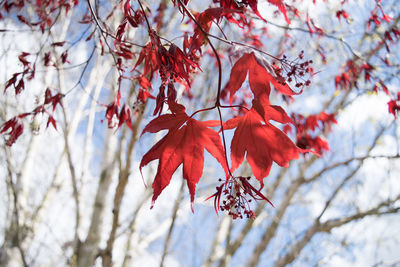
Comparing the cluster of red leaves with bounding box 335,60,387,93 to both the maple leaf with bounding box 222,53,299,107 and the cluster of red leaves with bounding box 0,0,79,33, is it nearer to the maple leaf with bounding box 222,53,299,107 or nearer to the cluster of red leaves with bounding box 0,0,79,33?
the maple leaf with bounding box 222,53,299,107

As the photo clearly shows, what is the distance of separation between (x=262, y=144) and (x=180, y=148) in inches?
7.5

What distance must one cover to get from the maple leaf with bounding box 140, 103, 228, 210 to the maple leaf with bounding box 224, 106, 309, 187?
5cm

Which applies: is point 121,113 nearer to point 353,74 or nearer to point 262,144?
point 262,144

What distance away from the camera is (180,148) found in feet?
2.34

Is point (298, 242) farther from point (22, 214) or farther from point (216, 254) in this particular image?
point (22, 214)

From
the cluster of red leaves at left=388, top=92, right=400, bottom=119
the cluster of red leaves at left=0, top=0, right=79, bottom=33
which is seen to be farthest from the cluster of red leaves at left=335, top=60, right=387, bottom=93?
the cluster of red leaves at left=0, top=0, right=79, bottom=33

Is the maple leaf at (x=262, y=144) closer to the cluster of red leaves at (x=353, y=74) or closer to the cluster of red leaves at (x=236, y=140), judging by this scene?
the cluster of red leaves at (x=236, y=140)

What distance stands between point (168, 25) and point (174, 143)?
209 centimetres

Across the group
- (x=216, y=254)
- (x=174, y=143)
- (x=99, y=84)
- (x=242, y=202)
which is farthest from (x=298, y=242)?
(x=99, y=84)

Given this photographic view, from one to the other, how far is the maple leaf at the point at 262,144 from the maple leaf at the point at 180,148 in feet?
0.16

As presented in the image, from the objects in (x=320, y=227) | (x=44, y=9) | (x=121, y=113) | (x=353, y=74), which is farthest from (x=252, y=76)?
(x=320, y=227)

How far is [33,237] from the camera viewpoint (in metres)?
2.63

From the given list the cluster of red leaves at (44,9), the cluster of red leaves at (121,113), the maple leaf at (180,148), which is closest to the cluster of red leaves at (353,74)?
the cluster of red leaves at (121,113)

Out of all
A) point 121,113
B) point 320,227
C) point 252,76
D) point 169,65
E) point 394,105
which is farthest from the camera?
point 320,227
